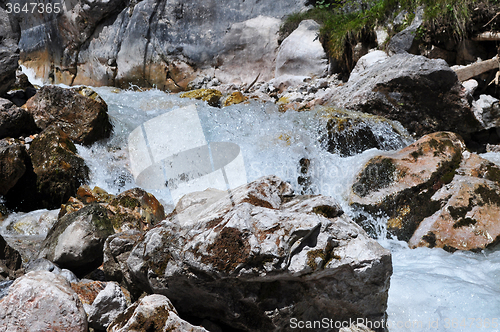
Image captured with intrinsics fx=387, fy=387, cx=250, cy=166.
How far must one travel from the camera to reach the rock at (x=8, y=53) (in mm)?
6492

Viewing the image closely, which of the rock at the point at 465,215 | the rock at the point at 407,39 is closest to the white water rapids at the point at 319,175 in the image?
the rock at the point at 465,215

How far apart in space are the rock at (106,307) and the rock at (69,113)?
4513 mm

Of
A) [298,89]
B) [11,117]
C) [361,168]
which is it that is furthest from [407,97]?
[11,117]

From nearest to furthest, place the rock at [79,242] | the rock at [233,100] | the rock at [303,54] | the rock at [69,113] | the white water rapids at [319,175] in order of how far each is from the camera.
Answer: the white water rapids at [319,175], the rock at [79,242], the rock at [69,113], the rock at [233,100], the rock at [303,54]

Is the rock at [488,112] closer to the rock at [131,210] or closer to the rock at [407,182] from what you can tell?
the rock at [407,182]

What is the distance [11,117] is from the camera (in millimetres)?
5711

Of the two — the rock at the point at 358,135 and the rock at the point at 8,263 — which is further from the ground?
the rock at the point at 8,263

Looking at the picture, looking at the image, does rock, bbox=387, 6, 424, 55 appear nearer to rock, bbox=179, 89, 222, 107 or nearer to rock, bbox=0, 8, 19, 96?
rock, bbox=179, 89, 222, 107

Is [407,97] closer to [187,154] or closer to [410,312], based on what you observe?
[187,154]

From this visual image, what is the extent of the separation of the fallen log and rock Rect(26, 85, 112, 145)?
594 centimetres

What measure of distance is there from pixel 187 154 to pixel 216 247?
3.90 metres

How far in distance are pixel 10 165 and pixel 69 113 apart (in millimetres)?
1661

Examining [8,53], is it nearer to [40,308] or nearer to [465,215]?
[40,308]

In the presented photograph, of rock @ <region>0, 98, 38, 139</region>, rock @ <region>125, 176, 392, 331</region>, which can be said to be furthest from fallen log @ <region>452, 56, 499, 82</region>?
rock @ <region>0, 98, 38, 139</region>
